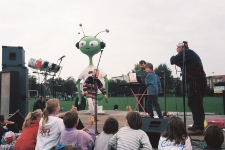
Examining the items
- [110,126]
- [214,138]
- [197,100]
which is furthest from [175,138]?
[197,100]

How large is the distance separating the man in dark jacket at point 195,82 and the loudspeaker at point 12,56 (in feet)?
15.5

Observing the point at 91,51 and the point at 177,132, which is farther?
the point at 91,51

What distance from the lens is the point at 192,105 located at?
4770 millimetres

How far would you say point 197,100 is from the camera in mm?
4707

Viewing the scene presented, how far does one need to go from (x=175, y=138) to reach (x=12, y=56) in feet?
19.8

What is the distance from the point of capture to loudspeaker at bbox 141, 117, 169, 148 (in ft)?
12.7

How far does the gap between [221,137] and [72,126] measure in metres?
1.79

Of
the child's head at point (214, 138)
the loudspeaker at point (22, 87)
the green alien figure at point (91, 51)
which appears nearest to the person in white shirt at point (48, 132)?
the child's head at point (214, 138)

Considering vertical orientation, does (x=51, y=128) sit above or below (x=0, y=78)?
below

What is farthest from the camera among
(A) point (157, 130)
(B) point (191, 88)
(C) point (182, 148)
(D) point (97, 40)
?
(D) point (97, 40)

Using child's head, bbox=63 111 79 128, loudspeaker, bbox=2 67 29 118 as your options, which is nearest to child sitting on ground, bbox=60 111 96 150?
child's head, bbox=63 111 79 128

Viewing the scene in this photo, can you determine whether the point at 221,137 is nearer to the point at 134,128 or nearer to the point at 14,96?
the point at 134,128

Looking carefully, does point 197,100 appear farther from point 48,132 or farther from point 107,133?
point 48,132

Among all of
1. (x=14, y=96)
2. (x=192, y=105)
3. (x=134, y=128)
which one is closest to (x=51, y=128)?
(x=134, y=128)
